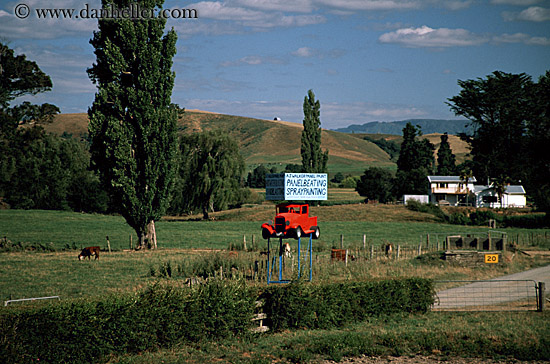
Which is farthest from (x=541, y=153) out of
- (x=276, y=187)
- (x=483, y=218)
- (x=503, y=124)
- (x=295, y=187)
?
(x=276, y=187)

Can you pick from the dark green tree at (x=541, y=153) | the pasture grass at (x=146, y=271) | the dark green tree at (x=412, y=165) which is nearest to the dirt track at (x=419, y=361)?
the pasture grass at (x=146, y=271)

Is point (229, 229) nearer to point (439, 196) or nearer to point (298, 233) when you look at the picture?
point (298, 233)

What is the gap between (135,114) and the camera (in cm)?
3697

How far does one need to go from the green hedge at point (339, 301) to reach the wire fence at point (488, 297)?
4.32 feet

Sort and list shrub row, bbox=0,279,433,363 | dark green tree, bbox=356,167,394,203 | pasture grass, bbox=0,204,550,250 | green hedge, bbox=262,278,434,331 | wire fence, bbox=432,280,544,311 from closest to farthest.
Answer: shrub row, bbox=0,279,433,363, green hedge, bbox=262,278,434,331, wire fence, bbox=432,280,544,311, pasture grass, bbox=0,204,550,250, dark green tree, bbox=356,167,394,203

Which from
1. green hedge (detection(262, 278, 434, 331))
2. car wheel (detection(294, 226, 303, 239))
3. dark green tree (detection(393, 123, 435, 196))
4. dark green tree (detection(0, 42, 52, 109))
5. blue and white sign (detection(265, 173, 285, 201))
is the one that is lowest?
green hedge (detection(262, 278, 434, 331))

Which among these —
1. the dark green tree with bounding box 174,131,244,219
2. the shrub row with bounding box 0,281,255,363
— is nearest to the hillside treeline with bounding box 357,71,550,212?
the dark green tree with bounding box 174,131,244,219

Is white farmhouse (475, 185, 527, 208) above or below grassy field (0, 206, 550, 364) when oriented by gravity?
above

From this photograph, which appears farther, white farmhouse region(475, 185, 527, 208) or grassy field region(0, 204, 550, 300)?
white farmhouse region(475, 185, 527, 208)

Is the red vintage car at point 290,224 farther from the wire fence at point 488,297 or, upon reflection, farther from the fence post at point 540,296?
the fence post at point 540,296

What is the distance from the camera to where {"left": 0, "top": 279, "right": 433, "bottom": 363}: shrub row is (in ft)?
36.5

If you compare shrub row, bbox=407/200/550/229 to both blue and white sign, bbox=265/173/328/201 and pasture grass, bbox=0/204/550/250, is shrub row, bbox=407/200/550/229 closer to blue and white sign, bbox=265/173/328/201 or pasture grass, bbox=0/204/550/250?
pasture grass, bbox=0/204/550/250

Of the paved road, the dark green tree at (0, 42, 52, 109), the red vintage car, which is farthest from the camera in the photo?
the dark green tree at (0, 42, 52, 109)

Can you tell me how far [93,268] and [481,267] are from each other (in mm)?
21941
